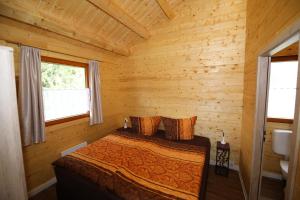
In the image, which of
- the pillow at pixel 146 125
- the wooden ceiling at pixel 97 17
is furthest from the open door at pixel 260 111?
the wooden ceiling at pixel 97 17

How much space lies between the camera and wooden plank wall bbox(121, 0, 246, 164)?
8.13 feet

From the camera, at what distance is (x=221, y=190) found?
207cm

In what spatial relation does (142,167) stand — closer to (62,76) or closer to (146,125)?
(146,125)

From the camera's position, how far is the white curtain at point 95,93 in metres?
2.81

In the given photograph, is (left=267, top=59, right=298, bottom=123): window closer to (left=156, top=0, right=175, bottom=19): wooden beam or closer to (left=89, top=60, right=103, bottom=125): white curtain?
(left=156, top=0, right=175, bottom=19): wooden beam

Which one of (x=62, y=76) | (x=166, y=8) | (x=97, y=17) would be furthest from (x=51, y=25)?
(x=166, y=8)

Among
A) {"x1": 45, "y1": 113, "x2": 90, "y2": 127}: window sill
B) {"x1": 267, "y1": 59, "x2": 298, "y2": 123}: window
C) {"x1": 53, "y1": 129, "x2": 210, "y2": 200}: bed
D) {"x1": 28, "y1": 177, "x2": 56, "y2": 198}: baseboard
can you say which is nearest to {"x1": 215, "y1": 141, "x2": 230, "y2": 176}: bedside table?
{"x1": 53, "y1": 129, "x2": 210, "y2": 200}: bed

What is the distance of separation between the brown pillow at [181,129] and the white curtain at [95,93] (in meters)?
1.47

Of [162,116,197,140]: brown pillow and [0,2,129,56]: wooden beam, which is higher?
[0,2,129,56]: wooden beam

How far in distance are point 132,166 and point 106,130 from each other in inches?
70.2

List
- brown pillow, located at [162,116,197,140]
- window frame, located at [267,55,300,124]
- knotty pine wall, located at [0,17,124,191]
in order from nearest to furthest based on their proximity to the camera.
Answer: knotty pine wall, located at [0,17,124,191], window frame, located at [267,55,300,124], brown pillow, located at [162,116,197,140]

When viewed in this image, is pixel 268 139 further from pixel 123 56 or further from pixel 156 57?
pixel 123 56

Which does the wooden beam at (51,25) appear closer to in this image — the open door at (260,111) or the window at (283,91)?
the open door at (260,111)

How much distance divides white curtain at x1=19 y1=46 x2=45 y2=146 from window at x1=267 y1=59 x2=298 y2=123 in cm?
336
